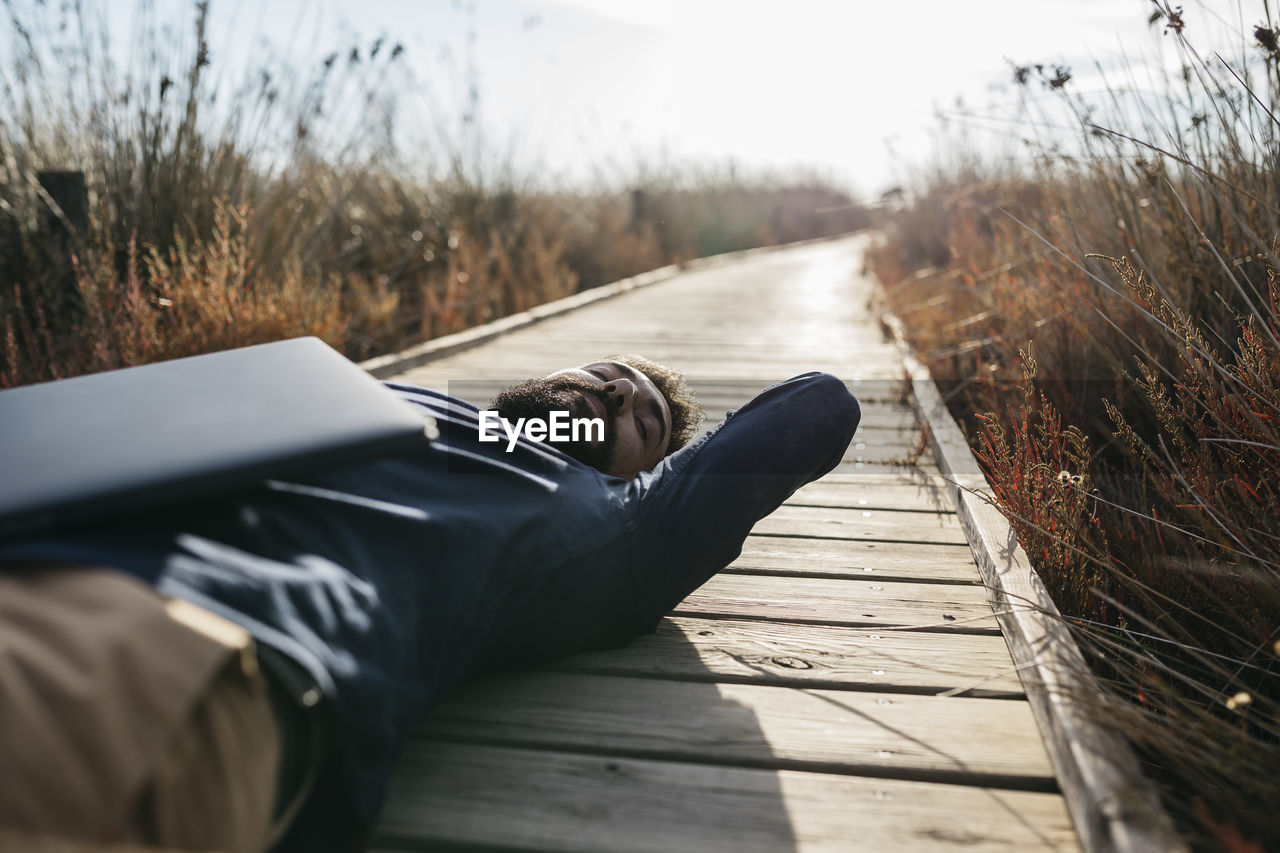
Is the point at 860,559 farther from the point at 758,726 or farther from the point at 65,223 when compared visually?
the point at 65,223

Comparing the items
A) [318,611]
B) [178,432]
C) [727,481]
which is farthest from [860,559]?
[178,432]

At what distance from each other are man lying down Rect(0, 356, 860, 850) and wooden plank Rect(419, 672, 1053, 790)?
9 cm

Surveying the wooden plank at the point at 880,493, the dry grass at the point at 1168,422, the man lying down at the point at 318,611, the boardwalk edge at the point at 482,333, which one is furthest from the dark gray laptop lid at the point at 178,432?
the boardwalk edge at the point at 482,333

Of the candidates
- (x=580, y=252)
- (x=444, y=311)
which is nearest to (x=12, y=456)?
(x=444, y=311)

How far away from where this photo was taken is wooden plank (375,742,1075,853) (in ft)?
3.56

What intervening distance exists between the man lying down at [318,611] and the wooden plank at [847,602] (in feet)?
0.71

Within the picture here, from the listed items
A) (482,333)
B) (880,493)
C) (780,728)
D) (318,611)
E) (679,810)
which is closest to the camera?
(318,611)

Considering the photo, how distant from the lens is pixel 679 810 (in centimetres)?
114

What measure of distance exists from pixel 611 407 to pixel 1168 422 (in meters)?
1.04

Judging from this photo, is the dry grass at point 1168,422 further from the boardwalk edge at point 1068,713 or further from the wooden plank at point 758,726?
the wooden plank at point 758,726

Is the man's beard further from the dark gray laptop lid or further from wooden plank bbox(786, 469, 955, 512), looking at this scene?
wooden plank bbox(786, 469, 955, 512)

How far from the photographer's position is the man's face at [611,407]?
183 cm

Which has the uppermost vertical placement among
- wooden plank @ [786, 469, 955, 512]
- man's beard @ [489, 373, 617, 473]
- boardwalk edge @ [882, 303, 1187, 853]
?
man's beard @ [489, 373, 617, 473]

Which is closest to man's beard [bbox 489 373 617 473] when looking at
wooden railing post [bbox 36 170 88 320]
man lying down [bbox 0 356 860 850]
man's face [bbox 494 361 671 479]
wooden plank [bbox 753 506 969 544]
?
man's face [bbox 494 361 671 479]
